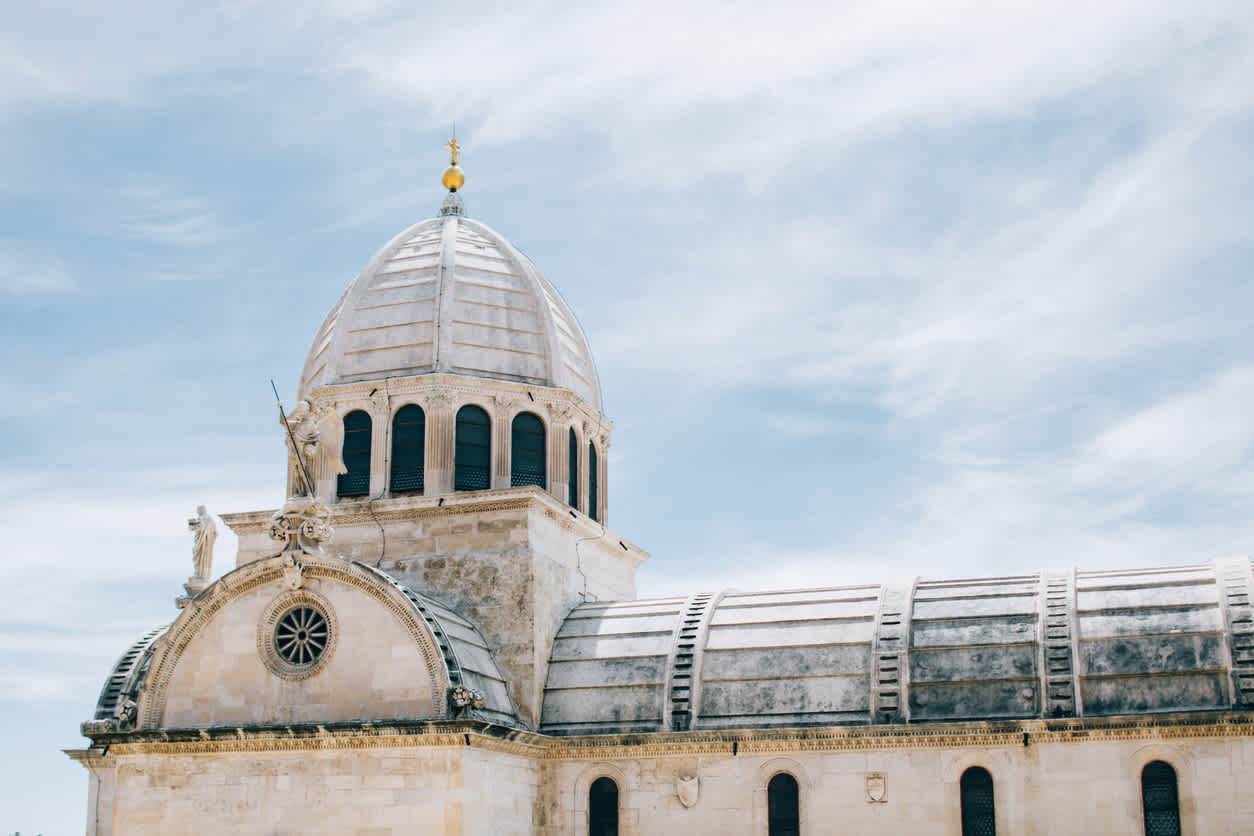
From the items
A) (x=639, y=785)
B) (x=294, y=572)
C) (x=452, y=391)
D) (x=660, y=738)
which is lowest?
(x=639, y=785)

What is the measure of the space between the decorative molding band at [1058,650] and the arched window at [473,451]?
15.2 meters

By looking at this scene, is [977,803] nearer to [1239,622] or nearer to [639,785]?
[1239,622]

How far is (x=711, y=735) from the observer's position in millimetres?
33688

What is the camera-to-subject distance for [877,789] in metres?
32.5

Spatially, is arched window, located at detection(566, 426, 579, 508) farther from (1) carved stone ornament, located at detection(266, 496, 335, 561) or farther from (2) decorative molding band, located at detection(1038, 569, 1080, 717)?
(2) decorative molding band, located at detection(1038, 569, 1080, 717)

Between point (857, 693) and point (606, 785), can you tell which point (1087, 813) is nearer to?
point (857, 693)

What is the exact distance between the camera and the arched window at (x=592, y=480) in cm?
4312

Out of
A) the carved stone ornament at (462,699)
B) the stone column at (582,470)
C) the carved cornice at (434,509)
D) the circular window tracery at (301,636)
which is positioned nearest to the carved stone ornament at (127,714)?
the circular window tracery at (301,636)

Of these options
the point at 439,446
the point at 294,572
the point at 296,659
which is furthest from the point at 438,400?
the point at 296,659

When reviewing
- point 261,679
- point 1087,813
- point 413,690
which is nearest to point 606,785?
point 413,690

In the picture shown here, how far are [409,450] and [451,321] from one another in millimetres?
4074

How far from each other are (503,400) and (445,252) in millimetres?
5513

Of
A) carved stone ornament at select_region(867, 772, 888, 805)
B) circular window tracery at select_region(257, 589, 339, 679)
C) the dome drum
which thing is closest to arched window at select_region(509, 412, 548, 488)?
the dome drum

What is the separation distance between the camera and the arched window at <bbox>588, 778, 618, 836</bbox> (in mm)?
34719
